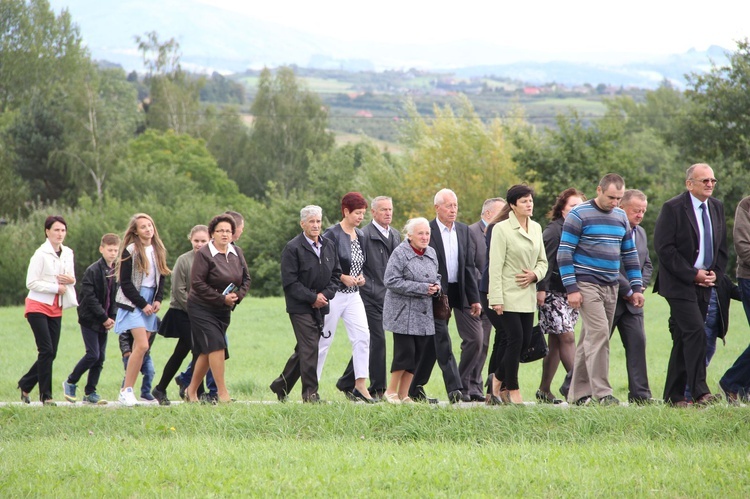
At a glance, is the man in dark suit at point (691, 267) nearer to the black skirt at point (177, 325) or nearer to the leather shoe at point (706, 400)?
the leather shoe at point (706, 400)

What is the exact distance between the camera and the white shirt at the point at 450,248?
36.1 feet

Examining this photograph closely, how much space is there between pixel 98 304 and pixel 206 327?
2066mm

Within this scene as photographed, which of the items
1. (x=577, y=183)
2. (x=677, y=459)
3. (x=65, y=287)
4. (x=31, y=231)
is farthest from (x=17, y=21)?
(x=677, y=459)

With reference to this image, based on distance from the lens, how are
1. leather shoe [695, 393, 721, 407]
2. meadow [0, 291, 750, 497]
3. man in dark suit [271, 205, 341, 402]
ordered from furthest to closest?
man in dark suit [271, 205, 341, 402], leather shoe [695, 393, 721, 407], meadow [0, 291, 750, 497]

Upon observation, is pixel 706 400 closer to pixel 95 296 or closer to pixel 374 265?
pixel 374 265

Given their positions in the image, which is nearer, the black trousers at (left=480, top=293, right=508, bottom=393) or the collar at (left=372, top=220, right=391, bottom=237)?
the black trousers at (left=480, top=293, right=508, bottom=393)

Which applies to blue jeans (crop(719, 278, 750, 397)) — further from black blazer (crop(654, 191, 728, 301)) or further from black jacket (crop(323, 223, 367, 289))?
black jacket (crop(323, 223, 367, 289))

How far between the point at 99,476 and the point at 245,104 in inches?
7001

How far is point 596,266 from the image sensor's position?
9914 mm

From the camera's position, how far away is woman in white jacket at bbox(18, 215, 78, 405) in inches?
444

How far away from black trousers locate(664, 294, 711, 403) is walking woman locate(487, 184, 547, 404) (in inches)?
55.8

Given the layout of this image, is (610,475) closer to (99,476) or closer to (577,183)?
(99,476)

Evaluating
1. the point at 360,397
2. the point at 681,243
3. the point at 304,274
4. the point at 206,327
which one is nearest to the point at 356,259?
the point at 304,274

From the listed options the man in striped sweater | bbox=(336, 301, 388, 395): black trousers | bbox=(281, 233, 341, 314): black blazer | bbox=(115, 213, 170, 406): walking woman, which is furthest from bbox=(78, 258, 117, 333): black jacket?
the man in striped sweater
